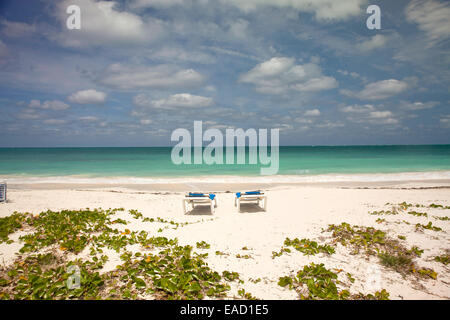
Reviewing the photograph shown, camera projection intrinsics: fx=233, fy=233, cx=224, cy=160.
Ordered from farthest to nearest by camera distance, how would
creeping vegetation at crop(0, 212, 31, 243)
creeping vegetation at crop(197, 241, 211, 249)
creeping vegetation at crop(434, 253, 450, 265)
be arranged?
creeping vegetation at crop(0, 212, 31, 243)
creeping vegetation at crop(197, 241, 211, 249)
creeping vegetation at crop(434, 253, 450, 265)

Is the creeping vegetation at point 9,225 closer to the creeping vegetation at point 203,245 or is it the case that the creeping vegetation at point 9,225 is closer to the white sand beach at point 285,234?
the white sand beach at point 285,234

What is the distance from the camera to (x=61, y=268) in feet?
12.9

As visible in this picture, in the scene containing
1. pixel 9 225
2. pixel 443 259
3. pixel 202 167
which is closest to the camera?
pixel 443 259

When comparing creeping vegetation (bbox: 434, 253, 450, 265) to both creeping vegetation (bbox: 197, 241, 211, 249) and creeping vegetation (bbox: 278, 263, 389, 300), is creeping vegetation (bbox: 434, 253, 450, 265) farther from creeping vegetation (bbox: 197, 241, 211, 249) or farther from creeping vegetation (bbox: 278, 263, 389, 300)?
creeping vegetation (bbox: 197, 241, 211, 249)

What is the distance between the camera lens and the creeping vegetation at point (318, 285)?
3564mm

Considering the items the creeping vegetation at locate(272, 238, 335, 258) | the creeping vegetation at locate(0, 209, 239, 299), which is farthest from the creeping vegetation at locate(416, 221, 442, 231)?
the creeping vegetation at locate(0, 209, 239, 299)

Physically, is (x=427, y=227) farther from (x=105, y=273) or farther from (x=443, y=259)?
(x=105, y=273)

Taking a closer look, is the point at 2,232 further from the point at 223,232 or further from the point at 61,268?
the point at 223,232

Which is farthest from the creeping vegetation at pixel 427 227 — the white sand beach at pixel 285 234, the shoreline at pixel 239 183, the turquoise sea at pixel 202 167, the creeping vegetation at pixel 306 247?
the turquoise sea at pixel 202 167

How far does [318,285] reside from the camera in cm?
379

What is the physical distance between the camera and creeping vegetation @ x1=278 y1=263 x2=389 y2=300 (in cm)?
356

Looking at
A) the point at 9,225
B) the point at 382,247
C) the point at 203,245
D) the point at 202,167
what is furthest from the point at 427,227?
the point at 202,167

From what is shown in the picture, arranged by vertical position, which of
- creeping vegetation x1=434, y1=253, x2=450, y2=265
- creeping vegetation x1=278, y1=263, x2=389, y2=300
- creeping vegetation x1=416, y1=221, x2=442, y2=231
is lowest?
creeping vegetation x1=278, y1=263, x2=389, y2=300
